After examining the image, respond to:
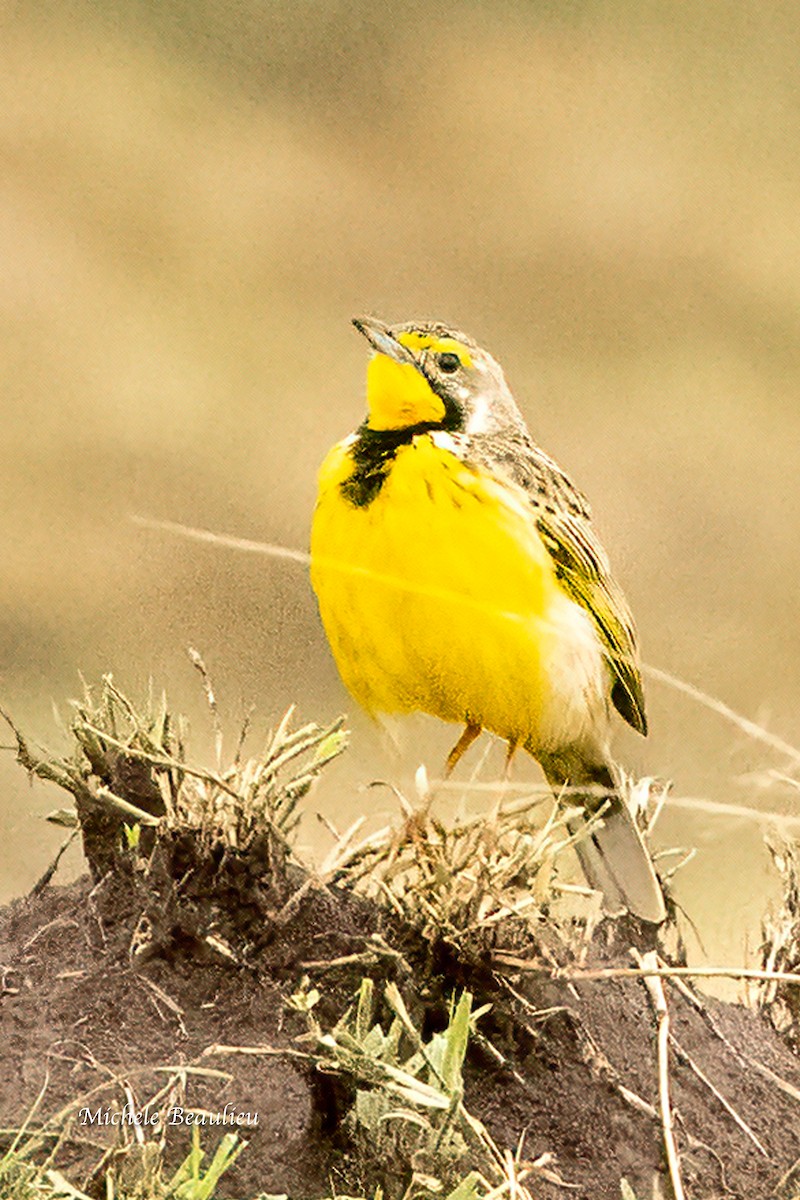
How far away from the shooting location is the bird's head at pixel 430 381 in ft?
4.16

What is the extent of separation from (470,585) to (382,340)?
206 mm

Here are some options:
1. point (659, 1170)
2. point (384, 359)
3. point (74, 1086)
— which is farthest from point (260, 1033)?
point (384, 359)

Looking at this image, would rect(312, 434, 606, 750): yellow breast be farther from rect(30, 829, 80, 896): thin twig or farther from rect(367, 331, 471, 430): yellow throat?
rect(30, 829, 80, 896): thin twig

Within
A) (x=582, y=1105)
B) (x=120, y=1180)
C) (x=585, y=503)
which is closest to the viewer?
(x=120, y=1180)

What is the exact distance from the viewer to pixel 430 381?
1287mm

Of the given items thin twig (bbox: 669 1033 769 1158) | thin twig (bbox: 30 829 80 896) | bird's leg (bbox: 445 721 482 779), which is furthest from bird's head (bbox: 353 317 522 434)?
thin twig (bbox: 669 1033 769 1158)

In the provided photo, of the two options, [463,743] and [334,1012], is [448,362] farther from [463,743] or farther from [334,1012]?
[334,1012]

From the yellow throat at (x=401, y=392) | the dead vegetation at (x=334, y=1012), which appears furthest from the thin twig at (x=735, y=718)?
the yellow throat at (x=401, y=392)

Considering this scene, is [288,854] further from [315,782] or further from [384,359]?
[384,359]

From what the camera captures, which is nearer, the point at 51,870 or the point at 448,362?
the point at 51,870

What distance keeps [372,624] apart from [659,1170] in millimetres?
438

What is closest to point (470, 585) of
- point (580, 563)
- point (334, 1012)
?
point (580, 563)

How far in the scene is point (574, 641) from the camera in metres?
1.24

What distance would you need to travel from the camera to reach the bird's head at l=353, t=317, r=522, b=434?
127 cm
